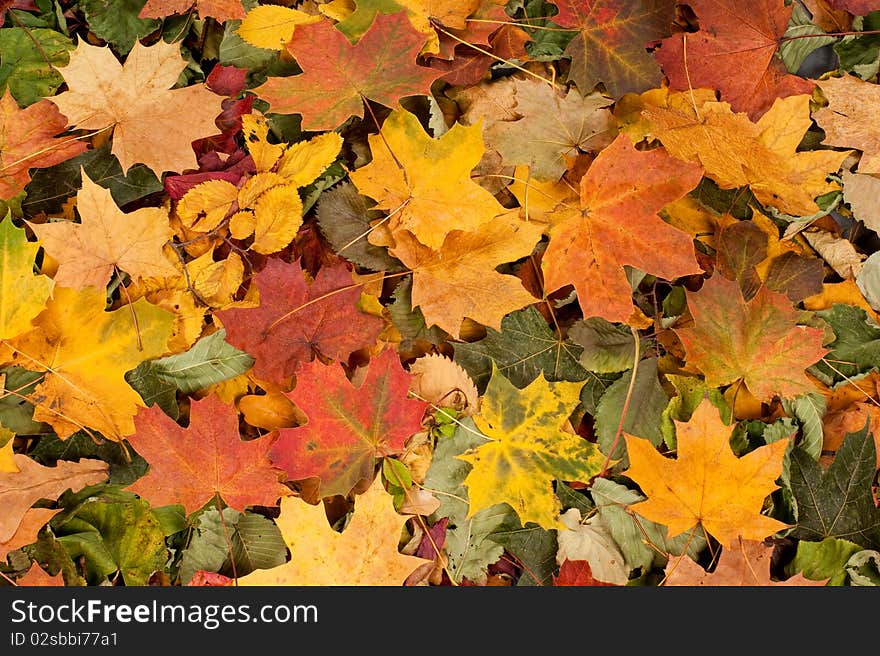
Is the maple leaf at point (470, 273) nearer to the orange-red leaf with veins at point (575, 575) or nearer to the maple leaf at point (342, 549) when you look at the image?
the maple leaf at point (342, 549)

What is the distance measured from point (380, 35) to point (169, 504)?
0.71 m

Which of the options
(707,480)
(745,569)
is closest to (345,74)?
(707,480)

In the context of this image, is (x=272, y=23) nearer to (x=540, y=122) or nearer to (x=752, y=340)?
(x=540, y=122)

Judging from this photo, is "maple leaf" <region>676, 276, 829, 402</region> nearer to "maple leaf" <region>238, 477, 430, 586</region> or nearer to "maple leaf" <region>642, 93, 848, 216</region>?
"maple leaf" <region>642, 93, 848, 216</region>

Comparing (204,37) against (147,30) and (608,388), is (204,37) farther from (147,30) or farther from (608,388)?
(608,388)

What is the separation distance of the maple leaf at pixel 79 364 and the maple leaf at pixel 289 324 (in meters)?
0.16

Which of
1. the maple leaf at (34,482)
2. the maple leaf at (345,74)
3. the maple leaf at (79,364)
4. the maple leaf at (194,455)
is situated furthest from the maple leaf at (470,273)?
the maple leaf at (34,482)

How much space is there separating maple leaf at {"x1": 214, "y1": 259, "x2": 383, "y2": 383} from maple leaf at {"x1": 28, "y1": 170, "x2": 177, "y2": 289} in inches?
6.0

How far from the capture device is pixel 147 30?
1121 millimetres

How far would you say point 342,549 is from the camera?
100cm

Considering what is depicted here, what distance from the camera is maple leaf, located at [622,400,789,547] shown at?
101 cm

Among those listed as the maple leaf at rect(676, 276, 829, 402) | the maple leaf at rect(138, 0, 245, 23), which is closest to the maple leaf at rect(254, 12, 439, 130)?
the maple leaf at rect(138, 0, 245, 23)

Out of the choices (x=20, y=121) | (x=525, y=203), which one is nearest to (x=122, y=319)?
(x=20, y=121)

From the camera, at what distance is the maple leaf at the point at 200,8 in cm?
110
